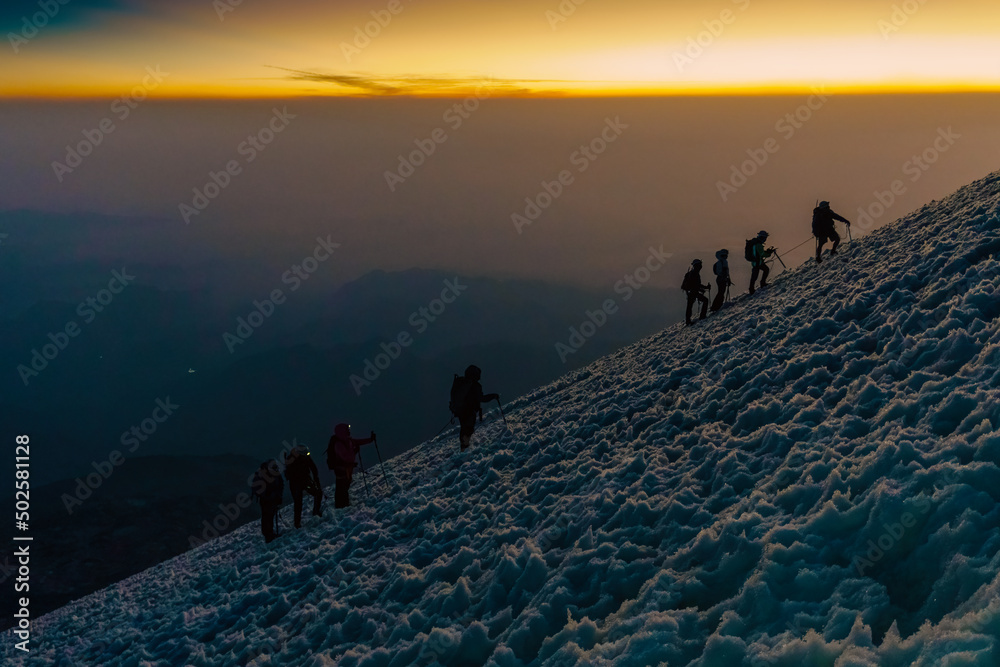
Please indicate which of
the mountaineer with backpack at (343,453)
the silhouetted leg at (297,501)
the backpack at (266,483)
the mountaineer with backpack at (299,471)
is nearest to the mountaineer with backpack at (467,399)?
the mountaineer with backpack at (343,453)

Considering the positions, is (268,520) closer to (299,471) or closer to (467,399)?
(299,471)

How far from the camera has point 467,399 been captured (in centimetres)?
1900

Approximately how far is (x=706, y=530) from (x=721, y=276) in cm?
1524

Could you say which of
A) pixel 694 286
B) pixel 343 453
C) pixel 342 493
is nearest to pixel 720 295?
pixel 694 286

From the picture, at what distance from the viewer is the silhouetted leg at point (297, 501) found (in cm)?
1720

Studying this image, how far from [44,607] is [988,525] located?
3873 inches

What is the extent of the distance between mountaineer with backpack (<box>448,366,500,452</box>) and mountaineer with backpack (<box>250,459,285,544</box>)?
4791 mm

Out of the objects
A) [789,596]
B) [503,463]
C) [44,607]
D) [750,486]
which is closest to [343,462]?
[503,463]

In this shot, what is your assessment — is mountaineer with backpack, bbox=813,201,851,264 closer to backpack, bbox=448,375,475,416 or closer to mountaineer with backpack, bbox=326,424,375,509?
backpack, bbox=448,375,475,416

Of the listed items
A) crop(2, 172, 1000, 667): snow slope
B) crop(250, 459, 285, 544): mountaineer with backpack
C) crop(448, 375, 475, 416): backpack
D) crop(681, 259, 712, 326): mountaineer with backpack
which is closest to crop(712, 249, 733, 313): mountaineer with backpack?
crop(681, 259, 712, 326): mountaineer with backpack

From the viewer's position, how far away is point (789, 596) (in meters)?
6.58

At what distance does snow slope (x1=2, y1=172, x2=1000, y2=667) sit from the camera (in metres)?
6.30

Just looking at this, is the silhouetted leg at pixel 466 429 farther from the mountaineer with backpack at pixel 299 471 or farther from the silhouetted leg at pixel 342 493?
the mountaineer with backpack at pixel 299 471
